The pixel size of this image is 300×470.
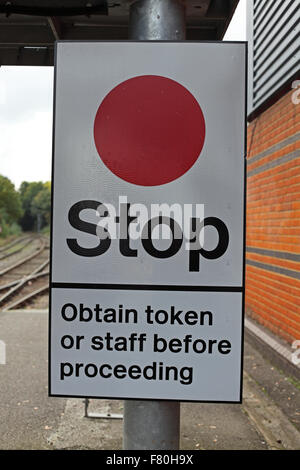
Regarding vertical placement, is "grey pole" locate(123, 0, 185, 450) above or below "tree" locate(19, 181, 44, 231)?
below

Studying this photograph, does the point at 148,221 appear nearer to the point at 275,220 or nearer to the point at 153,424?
the point at 153,424

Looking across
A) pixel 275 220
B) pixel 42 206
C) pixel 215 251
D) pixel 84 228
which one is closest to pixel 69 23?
pixel 84 228

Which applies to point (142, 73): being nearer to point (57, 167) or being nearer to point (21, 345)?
point (57, 167)

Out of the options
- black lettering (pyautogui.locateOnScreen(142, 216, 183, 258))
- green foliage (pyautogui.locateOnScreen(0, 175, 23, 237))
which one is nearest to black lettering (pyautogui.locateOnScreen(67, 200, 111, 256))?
black lettering (pyautogui.locateOnScreen(142, 216, 183, 258))

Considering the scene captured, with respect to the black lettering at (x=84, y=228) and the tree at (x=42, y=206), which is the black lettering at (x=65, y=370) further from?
the tree at (x=42, y=206)

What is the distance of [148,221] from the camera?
1.75m

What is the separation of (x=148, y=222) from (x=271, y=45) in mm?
6318

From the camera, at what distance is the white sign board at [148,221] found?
1.75 meters

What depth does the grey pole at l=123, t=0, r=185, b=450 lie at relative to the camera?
182cm

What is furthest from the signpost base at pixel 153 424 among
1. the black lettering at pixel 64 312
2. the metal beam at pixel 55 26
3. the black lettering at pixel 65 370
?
the metal beam at pixel 55 26

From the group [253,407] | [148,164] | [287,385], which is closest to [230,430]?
[253,407]

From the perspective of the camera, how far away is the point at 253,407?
495cm

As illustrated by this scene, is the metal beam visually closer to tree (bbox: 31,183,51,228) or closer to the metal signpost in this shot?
the metal signpost

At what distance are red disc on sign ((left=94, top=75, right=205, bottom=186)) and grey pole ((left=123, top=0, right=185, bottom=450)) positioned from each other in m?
0.20
